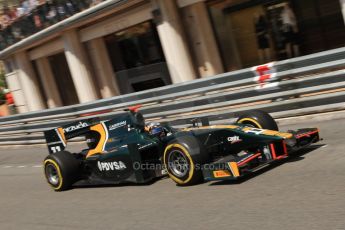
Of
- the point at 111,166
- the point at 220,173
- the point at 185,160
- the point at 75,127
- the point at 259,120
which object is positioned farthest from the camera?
the point at 75,127

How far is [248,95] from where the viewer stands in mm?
11172

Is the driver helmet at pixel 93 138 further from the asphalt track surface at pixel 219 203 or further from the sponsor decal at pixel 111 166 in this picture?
the asphalt track surface at pixel 219 203

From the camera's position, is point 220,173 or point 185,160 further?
point 185,160

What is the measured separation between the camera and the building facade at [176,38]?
1505cm

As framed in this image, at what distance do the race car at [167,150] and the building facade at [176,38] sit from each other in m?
7.17

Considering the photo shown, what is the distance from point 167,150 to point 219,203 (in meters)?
1.48

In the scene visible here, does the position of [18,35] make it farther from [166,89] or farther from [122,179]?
[122,179]

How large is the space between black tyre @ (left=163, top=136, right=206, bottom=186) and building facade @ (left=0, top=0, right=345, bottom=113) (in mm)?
8327

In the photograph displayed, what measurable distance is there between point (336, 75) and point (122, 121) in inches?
152

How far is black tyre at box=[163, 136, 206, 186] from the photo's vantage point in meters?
7.14

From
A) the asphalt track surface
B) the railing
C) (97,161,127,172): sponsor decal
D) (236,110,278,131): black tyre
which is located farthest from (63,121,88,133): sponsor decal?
the railing

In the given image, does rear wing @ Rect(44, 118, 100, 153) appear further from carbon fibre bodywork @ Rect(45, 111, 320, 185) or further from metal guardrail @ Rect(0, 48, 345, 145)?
metal guardrail @ Rect(0, 48, 345, 145)

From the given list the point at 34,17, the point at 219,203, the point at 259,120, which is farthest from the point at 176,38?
Result: the point at 219,203

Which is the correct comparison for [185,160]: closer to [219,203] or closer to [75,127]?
[219,203]
